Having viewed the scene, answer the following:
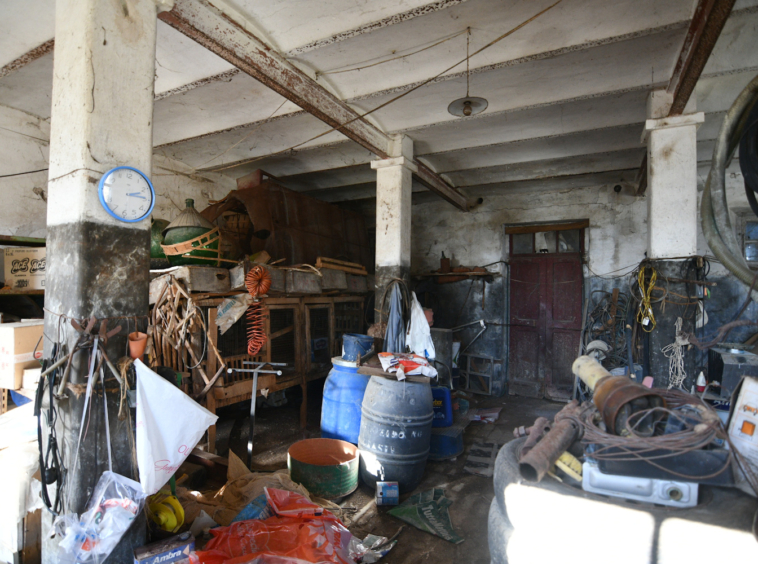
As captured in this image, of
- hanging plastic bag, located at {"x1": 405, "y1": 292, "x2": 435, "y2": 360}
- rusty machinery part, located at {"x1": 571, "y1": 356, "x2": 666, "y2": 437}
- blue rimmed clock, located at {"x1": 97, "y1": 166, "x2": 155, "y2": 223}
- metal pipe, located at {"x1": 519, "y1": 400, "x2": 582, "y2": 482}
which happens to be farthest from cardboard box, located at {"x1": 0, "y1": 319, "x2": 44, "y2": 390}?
rusty machinery part, located at {"x1": 571, "y1": 356, "x2": 666, "y2": 437}

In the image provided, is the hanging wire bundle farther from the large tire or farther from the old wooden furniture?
the old wooden furniture

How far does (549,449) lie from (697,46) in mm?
3559

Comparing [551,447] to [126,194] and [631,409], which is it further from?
[126,194]

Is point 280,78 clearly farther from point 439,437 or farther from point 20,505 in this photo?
point 439,437

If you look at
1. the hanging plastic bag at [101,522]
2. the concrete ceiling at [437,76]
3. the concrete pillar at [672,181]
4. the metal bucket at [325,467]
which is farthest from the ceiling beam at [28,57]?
the concrete pillar at [672,181]

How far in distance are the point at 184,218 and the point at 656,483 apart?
4.87 metres

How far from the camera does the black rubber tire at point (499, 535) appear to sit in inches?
67.7

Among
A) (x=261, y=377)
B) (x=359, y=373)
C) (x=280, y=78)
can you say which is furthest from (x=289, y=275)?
(x=280, y=78)

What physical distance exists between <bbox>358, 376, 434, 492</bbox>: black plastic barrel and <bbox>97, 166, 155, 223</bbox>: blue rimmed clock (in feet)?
8.47

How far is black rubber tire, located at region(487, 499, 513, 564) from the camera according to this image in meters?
1.72

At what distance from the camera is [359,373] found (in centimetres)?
436

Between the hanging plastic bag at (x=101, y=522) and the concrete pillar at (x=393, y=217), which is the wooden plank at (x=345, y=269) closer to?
the concrete pillar at (x=393, y=217)

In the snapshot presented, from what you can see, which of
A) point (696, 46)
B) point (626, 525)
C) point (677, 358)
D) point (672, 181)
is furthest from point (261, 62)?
point (677, 358)

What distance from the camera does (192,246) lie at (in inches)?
180
